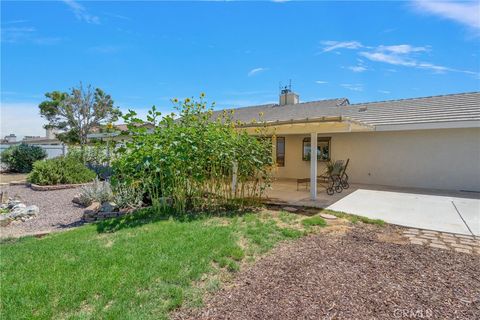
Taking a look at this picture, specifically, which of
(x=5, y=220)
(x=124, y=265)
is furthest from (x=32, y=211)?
(x=124, y=265)

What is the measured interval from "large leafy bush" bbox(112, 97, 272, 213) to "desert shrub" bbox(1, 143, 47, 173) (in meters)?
14.5

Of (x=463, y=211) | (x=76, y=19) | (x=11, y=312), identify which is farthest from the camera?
(x=76, y=19)

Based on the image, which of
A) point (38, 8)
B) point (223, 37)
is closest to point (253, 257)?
point (38, 8)

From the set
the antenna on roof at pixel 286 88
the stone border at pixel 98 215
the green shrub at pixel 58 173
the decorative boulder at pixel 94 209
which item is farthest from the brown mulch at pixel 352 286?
the antenna on roof at pixel 286 88

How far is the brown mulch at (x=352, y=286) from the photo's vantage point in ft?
8.64

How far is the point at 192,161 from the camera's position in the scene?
5984 millimetres

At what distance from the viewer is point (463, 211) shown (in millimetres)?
6668

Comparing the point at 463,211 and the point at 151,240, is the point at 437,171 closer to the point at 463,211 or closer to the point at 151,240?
the point at 463,211

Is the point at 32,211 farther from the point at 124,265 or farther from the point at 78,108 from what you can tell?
the point at 78,108

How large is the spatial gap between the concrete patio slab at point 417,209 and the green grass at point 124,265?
2.66 metres

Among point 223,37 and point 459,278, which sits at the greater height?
point 223,37

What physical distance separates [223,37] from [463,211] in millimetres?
9426

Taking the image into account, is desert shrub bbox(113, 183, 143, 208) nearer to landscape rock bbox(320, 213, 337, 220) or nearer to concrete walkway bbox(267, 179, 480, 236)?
concrete walkway bbox(267, 179, 480, 236)

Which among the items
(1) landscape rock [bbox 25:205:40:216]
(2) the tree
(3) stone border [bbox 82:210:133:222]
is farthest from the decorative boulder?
(2) the tree
